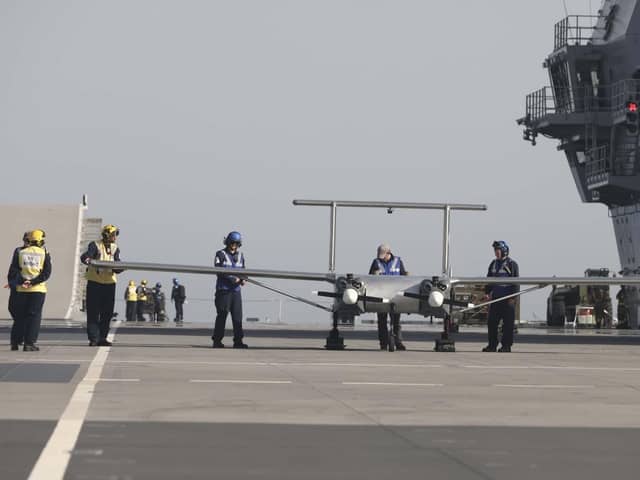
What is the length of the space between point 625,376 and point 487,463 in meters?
9.03

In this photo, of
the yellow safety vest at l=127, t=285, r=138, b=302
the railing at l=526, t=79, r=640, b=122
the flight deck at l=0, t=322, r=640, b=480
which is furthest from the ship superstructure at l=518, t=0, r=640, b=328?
the flight deck at l=0, t=322, r=640, b=480

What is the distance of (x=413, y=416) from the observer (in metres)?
10.5

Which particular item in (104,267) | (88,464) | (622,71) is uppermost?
(622,71)

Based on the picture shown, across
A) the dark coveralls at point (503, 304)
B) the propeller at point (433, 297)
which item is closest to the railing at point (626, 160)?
A: the dark coveralls at point (503, 304)

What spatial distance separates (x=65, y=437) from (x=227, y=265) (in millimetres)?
14950

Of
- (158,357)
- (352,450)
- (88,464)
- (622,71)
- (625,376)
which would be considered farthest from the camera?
(622,71)

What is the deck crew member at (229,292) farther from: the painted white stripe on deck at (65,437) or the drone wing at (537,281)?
the painted white stripe on deck at (65,437)

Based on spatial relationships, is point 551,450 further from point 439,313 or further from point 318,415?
point 439,313

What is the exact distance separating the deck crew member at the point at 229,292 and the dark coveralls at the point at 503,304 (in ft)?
14.5

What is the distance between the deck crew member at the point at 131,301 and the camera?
55.7 m

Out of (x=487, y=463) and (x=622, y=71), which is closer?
(x=487, y=463)

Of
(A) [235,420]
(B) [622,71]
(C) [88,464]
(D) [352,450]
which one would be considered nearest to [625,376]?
(A) [235,420]

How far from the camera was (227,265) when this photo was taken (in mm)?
23406

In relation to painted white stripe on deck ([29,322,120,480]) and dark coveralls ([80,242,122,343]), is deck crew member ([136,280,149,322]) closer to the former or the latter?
dark coveralls ([80,242,122,343])
